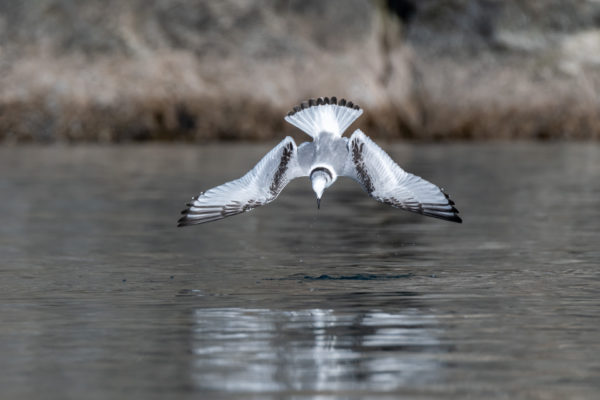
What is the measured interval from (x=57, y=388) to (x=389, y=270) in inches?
179

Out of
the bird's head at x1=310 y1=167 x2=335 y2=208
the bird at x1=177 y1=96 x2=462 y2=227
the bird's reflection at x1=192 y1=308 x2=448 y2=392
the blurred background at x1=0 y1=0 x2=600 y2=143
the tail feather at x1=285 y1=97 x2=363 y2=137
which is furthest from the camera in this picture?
the blurred background at x1=0 y1=0 x2=600 y2=143

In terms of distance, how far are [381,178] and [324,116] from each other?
72cm

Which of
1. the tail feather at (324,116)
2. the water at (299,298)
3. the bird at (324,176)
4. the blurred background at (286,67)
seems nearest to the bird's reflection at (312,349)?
the water at (299,298)

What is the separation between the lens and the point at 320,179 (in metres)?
9.28

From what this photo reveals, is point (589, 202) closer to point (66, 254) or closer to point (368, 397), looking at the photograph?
point (66, 254)

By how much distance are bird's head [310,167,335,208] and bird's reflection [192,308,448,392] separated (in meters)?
1.27

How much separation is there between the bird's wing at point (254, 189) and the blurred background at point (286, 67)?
21.7m

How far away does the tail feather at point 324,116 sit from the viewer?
9945 millimetres

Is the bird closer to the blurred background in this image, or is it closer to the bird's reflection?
the bird's reflection

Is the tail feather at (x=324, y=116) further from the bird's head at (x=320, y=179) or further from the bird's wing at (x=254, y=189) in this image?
the bird's head at (x=320, y=179)

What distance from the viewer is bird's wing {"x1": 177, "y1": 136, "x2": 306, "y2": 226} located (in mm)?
9539

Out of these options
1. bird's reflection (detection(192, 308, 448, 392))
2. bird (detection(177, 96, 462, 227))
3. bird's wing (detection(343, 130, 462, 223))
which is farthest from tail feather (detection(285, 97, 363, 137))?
bird's reflection (detection(192, 308, 448, 392))

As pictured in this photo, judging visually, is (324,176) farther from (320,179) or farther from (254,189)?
(254,189)

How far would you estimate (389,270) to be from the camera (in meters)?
10.1
